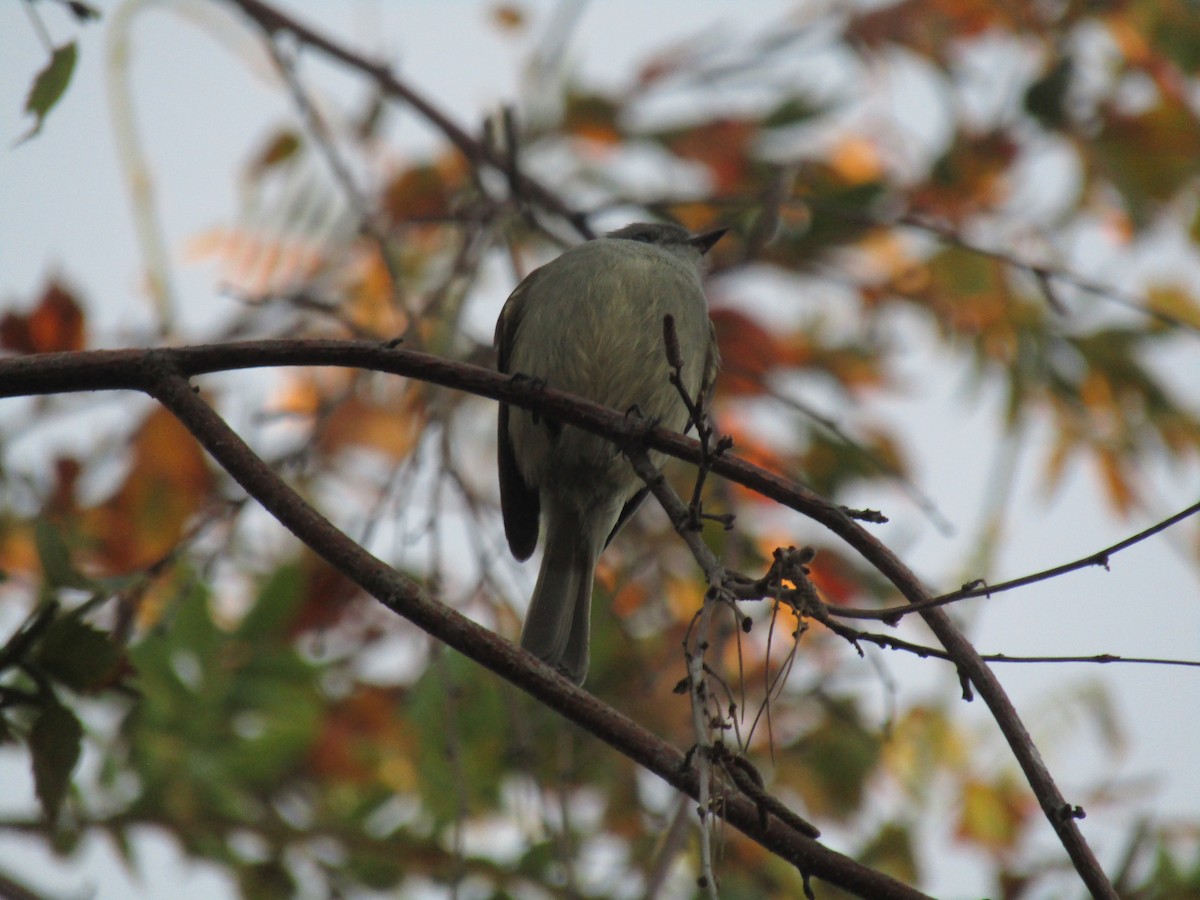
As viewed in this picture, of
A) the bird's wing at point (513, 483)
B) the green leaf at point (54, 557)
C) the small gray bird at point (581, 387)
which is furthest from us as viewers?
the bird's wing at point (513, 483)

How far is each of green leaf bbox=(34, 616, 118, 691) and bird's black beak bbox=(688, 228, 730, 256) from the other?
278cm

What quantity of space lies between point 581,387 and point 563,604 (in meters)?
0.63

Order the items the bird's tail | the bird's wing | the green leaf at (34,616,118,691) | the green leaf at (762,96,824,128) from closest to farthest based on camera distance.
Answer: the green leaf at (34,616,118,691) → the bird's tail → the bird's wing → the green leaf at (762,96,824,128)

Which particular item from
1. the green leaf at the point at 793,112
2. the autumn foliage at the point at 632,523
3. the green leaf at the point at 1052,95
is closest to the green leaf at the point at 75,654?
the autumn foliage at the point at 632,523

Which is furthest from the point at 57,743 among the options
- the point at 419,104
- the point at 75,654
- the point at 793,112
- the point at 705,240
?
the point at 793,112

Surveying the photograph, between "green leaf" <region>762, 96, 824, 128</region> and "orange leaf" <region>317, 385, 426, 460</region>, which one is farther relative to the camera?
"green leaf" <region>762, 96, 824, 128</region>

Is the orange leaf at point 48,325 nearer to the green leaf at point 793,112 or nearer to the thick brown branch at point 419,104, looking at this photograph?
the thick brown branch at point 419,104

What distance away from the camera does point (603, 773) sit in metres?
4.25

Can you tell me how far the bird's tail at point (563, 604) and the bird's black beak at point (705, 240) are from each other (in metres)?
1.28

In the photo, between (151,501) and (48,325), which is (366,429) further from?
(48,325)

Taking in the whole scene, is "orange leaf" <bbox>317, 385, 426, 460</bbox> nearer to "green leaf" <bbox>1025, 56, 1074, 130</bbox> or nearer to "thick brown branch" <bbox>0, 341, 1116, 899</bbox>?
"green leaf" <bbox>1025, 56, 1074, 130</bbox>

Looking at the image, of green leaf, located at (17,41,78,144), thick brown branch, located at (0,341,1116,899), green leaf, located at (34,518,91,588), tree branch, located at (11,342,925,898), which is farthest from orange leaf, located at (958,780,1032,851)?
green leaf, located at (17,41,78,144)

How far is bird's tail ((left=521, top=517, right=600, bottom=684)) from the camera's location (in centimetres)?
350

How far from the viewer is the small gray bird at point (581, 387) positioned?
12.0ft
